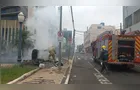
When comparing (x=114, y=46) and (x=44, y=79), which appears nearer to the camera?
(x=44, y=79)

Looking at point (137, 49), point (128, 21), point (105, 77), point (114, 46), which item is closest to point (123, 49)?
point (114, 46)

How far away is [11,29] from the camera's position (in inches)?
1469

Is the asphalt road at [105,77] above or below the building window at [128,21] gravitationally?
below

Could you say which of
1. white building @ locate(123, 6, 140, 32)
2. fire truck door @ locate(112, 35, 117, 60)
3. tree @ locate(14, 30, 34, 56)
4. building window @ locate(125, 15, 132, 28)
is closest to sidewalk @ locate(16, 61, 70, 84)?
fire truck door @ locate(112, 35, 117, 60)

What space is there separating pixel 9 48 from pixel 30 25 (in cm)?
703

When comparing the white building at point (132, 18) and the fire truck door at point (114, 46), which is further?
the white building at point (132, 18)

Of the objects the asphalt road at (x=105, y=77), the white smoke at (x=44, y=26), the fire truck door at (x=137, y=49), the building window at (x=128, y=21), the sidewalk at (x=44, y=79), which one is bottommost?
the asphalt road at (x=105, y=77)

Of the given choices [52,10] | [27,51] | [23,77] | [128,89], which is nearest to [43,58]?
[52,10]

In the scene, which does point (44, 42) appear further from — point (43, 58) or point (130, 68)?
point (130, 68)

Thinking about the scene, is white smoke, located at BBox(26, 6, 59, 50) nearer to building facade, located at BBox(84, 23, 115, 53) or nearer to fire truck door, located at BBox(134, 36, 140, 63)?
building facade, located at BBox(84, 23, 115, 53)

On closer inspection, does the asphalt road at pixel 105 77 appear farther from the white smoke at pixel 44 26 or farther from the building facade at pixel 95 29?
the building facade at pixel 95 29

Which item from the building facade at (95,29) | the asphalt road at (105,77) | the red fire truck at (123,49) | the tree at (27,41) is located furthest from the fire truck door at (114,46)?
the tree at (27,41)

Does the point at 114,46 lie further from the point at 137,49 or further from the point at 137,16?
the point at 137,16

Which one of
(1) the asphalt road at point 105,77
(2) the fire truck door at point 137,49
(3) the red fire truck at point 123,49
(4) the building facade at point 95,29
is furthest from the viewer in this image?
(4) the building facade at point 95,29
